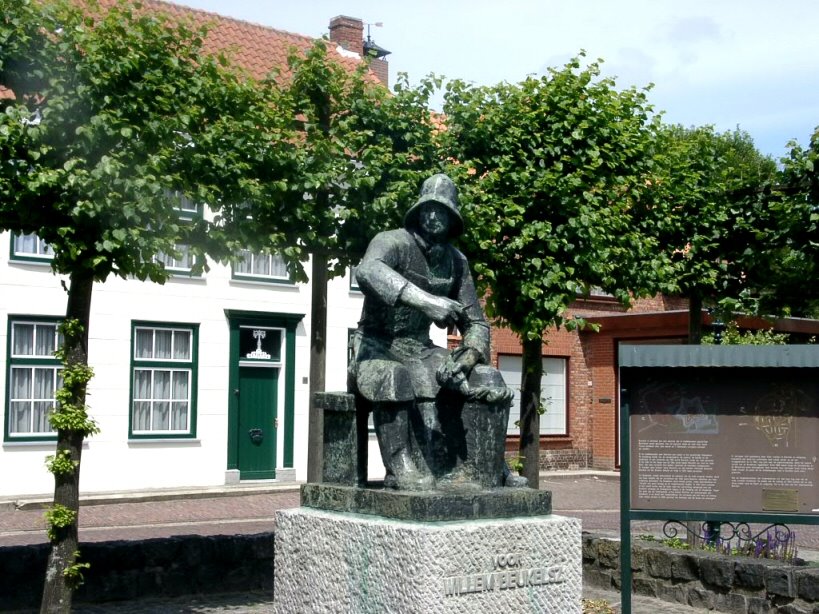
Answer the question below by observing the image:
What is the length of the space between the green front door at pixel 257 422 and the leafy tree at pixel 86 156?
527 inches

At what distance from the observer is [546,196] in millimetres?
12625

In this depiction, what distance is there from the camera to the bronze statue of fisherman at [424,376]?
6246mm

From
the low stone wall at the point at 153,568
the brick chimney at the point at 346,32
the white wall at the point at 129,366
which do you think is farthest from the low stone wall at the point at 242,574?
the brick chimney at the point at 346,32

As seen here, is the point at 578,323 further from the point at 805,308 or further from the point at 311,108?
the point at 311,108

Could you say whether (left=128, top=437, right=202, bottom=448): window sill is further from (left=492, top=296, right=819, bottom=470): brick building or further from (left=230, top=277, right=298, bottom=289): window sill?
(left=492, top=296, right=819, bottom=470): brick building

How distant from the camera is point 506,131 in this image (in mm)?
12875

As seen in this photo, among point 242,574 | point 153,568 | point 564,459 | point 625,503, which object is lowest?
point 242,574

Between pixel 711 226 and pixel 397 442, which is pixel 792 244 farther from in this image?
pixel 397 442

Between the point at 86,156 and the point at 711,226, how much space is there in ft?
25.9

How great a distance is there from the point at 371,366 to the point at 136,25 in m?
4.04

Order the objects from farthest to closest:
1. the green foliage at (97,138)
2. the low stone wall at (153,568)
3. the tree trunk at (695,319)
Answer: the tree trunk at (695,319), the low stone wall at (153,568), the green foliage at (97,138)

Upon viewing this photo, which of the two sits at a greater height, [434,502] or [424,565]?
[434,502]

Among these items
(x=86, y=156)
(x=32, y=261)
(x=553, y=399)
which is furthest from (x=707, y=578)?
(x=553, y=399)

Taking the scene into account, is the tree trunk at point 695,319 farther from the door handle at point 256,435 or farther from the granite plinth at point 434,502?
the door handle at point 256,435
